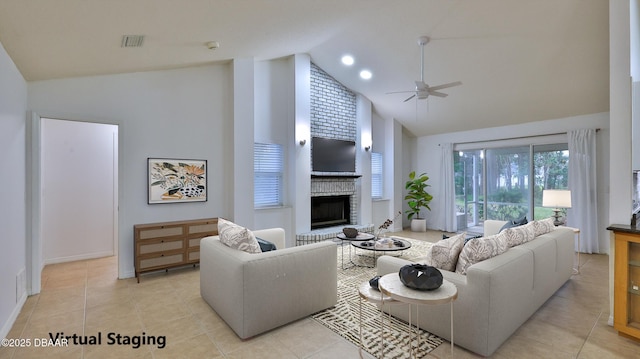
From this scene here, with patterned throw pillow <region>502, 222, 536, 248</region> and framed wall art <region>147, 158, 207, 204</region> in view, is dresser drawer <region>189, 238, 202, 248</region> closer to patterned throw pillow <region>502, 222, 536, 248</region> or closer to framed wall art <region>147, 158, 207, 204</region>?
framed wall art <region>147, 158, 207, 204</region>

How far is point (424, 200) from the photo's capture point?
728 centimetres

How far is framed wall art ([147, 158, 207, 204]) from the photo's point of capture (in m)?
4.29

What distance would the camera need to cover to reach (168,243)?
13.4ft

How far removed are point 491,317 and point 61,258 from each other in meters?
5.94

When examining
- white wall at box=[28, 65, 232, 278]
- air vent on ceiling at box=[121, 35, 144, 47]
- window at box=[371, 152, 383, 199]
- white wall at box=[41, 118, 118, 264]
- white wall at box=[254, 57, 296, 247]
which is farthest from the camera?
window at box=[371, 152, 383, 199]

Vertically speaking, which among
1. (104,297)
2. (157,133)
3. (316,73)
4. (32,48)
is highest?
(316,73)

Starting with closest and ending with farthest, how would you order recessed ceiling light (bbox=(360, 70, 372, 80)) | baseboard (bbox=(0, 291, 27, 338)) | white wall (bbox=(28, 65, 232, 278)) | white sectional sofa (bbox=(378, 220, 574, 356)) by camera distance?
white sectional sofa (bbox=(378, 220, 574, 356)), baseboard (bbox=(0, 291, 27, 338)), white wall (bbox=(28, 65, 232, 278)), recessed ceiling light (bbox=(360, 70, 372, 80))

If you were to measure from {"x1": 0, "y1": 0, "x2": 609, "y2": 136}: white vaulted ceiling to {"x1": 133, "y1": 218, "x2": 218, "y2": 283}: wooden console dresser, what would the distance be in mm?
2139

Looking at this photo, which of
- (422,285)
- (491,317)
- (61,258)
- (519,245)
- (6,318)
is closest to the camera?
(422,285)

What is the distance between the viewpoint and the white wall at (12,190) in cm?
259

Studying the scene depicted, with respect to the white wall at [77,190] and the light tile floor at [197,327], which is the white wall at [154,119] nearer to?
the light tile floor at [197,327]

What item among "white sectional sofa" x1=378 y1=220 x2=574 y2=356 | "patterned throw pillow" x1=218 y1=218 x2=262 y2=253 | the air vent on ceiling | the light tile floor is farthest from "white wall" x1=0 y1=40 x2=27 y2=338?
"white sectional sofa" x1=378 y1=220 x2=574 y2=356

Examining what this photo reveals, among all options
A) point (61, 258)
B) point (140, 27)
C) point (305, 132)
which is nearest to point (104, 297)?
point (61, 258)

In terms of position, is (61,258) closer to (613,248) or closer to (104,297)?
(104,297)
